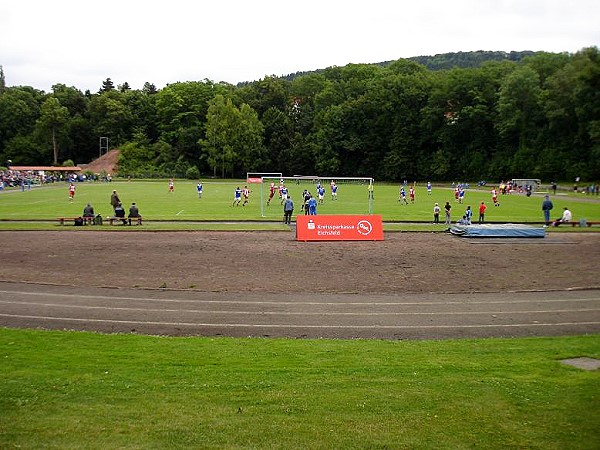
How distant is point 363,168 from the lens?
11525 cm

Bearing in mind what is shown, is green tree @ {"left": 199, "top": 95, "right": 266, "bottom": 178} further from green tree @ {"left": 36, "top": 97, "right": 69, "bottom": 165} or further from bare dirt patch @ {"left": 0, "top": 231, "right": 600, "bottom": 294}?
bare dirt patch @ {"left": 0, "top": 231, "right": 600, "bottom": 294}

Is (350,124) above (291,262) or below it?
above

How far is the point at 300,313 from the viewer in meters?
18.4

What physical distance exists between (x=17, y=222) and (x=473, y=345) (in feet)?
110

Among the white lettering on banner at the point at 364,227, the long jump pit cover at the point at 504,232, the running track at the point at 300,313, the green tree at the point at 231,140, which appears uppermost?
the green tree at the point at 231,140

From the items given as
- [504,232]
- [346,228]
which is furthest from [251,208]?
[504,232]

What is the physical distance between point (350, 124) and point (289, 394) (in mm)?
108416

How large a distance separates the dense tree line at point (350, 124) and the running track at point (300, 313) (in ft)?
249

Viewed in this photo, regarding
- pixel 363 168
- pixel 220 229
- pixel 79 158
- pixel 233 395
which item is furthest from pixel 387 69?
pixel 233 395

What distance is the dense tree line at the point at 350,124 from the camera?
95000 mm

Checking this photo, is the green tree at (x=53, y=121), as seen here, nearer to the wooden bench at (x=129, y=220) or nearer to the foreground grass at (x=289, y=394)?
the wooden bench at (x=129, y=220)

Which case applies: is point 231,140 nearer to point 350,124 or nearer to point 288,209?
point 350,124

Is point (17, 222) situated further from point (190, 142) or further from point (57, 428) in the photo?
point (190, 142)

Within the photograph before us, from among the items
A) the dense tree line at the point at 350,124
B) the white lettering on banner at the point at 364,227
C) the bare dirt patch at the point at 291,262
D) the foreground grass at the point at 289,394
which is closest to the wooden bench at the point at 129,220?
the bare dirt patch at the point at 291,262
